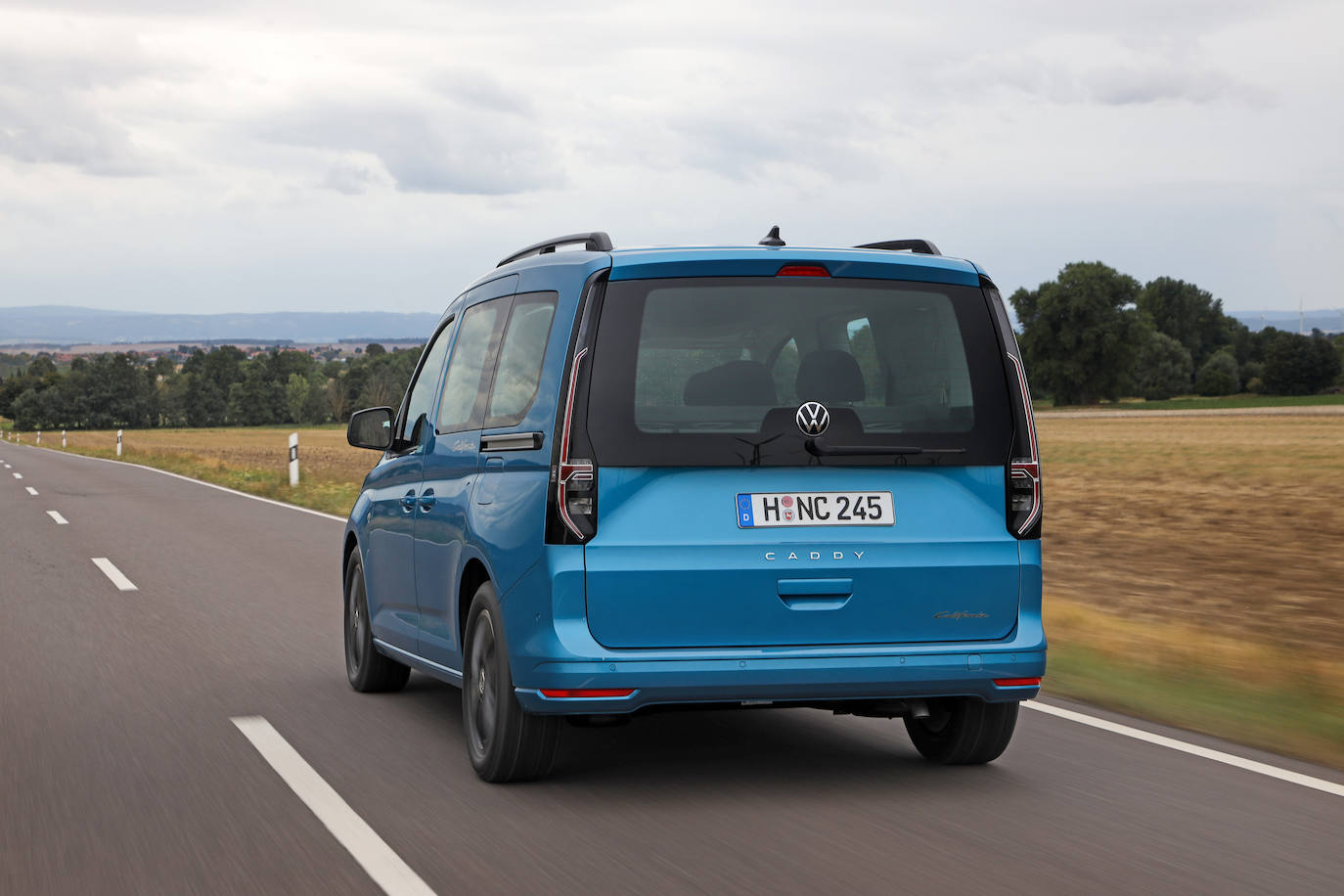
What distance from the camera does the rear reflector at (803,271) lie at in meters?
5.32

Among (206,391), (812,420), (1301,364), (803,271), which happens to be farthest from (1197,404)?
(812,420)

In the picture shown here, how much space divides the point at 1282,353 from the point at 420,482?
118145mm

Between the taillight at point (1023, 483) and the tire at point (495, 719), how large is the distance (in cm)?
177

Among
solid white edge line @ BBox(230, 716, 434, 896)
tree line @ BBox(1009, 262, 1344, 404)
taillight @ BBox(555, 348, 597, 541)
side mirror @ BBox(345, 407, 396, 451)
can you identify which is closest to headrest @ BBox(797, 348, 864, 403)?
taillight @ BBox(555, 348, 597, 541)

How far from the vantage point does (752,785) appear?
5.55 meters

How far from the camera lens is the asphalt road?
4.38m

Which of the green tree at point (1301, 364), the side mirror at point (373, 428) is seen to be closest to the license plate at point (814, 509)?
the side mirror at point (373, 428)

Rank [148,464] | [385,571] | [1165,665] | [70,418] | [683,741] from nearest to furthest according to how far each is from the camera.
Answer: [683,741] → [385,571] → [1165,665] → [148,464] → [70,418]

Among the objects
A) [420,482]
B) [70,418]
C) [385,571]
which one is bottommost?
[70,418]

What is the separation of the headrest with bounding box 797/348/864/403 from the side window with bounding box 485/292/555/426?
0.93 meters

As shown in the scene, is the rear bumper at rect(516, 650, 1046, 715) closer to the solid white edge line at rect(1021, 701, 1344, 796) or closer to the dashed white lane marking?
the solid white edge line at rect(1021, 701, 1344, 796)

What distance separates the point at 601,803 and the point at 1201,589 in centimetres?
826

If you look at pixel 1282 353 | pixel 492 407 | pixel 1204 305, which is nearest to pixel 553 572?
pixel 492 407

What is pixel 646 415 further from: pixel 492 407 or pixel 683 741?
pixel 683 741
